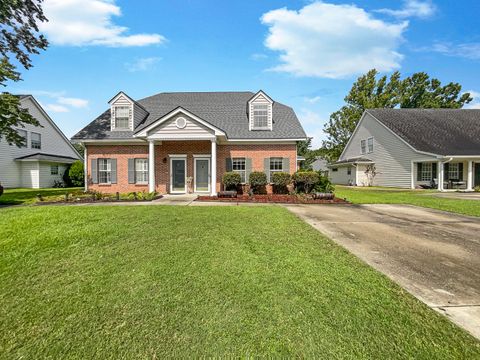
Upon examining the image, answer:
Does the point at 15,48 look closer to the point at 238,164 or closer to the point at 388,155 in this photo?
the point at 238,164

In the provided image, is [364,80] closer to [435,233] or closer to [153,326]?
[435,233]

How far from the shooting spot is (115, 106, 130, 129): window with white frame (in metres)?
16.4

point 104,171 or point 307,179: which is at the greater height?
point 104,171

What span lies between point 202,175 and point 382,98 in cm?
3657

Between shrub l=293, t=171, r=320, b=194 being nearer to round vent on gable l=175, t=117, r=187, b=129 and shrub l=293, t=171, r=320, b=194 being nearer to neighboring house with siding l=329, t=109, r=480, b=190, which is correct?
round vent on gable l=175, t=117, r=187, b=129

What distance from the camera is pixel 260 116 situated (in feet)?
54.3

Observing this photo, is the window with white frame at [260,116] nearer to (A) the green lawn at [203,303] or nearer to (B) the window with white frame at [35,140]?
(A) the green lawn at [203,303]

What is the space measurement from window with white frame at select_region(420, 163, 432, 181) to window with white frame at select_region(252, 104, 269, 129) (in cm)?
1613

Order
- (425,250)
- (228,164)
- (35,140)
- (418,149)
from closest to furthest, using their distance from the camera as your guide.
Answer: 1. (425,250)
2. (228,164)
3. (418,149)
4. (35,140)

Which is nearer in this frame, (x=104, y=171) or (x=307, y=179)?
(x=307, y=179)

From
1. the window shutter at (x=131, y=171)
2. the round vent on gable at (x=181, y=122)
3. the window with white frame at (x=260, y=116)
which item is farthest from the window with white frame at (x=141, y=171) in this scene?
the window with white frame at (x=260, y=116)

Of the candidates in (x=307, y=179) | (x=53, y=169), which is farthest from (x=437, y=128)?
(x=53, y=169)

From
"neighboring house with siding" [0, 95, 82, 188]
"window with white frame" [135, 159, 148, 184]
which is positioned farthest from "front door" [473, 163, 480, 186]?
"neighboring house with siding" [0, 95, 82, 188]

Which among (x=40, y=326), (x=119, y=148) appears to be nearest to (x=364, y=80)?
(x=119, y=148)
